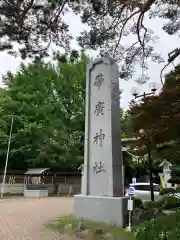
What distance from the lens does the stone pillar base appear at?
Result: 589 cm

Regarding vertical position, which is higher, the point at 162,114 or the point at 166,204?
the point at 162,114

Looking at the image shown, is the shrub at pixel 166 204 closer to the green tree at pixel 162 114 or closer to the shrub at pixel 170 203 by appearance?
the shrub at pixel 170 203

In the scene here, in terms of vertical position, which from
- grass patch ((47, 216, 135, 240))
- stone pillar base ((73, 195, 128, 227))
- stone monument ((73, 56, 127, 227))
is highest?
stone monument ((73, 56, 127, 227))

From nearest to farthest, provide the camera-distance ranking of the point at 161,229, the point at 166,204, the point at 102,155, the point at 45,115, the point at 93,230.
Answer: the point at 161,229, the point at 93,230, the point at 166,204, the point at 102,155, the point at 45,115

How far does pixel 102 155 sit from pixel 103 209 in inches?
61.6

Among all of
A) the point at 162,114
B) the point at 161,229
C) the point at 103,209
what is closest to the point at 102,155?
the point at 103,209

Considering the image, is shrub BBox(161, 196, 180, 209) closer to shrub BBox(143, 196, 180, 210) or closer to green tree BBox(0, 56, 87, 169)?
shrub BBox(143, 196, 180, 210)

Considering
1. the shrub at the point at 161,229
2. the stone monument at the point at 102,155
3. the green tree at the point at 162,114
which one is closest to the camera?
the shrub at the point at 161,229

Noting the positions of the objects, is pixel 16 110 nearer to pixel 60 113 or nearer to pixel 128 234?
pixel 60 113

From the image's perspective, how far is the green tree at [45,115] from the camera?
17391mm

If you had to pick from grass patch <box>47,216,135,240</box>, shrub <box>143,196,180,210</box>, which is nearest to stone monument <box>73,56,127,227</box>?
grass patch <box>47,216,135,240</box>

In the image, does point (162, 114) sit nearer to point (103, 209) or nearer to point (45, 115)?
point (103, 209)

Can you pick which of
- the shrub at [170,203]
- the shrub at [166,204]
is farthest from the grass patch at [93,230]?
the shrub at [170,203]

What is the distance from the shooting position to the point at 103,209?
6.16 metres
